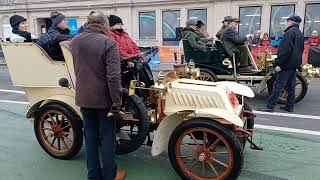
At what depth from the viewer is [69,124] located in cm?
425

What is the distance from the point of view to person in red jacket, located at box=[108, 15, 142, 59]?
454 cm

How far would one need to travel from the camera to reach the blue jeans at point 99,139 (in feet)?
11.2

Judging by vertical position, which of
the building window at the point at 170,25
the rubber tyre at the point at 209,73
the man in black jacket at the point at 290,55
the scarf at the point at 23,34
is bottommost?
the rubber tyre at the point at 209,73

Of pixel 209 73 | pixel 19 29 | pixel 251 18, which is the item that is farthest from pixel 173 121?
pixel 251 18

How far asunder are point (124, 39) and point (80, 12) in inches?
940

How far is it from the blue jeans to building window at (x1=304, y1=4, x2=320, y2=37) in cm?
1974

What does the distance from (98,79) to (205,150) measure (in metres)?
1.34

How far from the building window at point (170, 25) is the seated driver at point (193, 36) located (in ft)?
54.8

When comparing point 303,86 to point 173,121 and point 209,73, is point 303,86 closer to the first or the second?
point 209,73

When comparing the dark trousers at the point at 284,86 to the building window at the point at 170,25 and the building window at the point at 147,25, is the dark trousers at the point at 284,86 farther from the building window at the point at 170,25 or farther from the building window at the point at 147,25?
the building window at the point at 147,25

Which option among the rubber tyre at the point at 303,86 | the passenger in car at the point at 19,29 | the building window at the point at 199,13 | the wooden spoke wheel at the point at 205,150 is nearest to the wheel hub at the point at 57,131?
the passenger in car at the point at 19,29

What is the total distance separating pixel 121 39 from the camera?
4.67 m

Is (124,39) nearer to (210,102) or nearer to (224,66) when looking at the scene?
(210,102)

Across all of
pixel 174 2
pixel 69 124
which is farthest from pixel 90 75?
pixel 174 2
